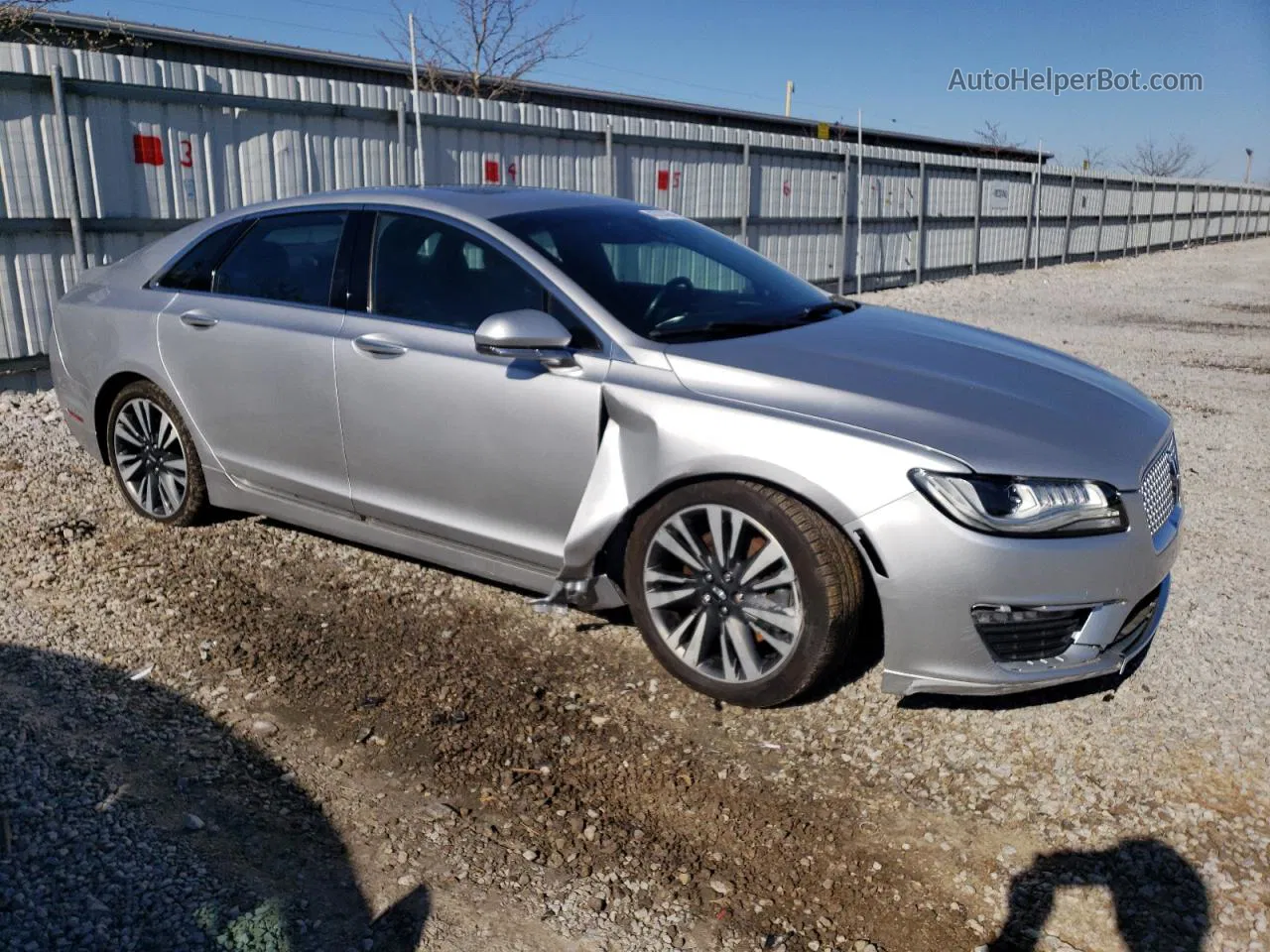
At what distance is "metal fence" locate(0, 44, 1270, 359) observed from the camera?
325 inches

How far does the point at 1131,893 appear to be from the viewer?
2770mm

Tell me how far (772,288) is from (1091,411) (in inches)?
57.4

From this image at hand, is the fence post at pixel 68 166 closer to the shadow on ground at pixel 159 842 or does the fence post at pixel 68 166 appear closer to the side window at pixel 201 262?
the side window at pixel 201 262

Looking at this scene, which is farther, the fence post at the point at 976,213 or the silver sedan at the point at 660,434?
the fence post at the point at 976,213

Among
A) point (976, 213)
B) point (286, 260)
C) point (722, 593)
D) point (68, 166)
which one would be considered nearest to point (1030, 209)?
point (976, 213)

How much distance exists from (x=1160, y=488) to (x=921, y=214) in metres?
18.2

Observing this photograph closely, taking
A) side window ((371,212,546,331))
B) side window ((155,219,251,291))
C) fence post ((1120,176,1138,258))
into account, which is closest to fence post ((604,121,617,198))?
side window ((155,219,251,291))

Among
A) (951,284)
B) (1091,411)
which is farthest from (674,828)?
(951,284)

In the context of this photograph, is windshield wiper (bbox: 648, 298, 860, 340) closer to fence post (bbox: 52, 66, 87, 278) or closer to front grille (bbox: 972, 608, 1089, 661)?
front grille (bbox: 972, 608, 1089, 661)

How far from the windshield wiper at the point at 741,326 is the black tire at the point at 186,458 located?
7.97 ft

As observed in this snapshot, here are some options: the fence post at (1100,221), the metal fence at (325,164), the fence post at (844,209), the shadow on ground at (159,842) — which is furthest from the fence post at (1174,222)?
the shadow on ground at (159,842)

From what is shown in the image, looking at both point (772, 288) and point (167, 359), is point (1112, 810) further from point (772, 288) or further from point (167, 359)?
point (167, 359)

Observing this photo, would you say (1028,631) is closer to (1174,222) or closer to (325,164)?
(325,164)

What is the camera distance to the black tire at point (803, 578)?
3.36 meters
